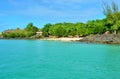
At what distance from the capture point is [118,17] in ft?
249

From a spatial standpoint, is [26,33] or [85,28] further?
[26,33]

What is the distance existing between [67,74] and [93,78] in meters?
2.14

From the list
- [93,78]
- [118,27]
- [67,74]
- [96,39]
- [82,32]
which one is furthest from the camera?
[82,32]

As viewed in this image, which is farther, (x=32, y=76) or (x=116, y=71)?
(x=116, y=71)

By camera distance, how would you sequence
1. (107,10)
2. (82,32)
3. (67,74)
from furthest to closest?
(82,32) < (107,10) < (67,74)

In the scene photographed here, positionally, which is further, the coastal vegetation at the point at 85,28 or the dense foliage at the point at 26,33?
the dense foliage at the point at 26,33

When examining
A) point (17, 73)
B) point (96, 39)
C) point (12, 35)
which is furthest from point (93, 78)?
point (12, 35)

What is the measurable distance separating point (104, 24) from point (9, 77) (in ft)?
209

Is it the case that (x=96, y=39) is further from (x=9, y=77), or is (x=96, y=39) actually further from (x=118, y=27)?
(x=9, y=77)

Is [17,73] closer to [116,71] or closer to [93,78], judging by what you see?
[93,78]

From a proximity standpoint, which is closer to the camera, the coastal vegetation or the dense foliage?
the coastal vegetation

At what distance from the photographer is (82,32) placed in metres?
86.8

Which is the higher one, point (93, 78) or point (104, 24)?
point (104, 24)

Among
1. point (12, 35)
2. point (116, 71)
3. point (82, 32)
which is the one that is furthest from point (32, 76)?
point (12, 35)
